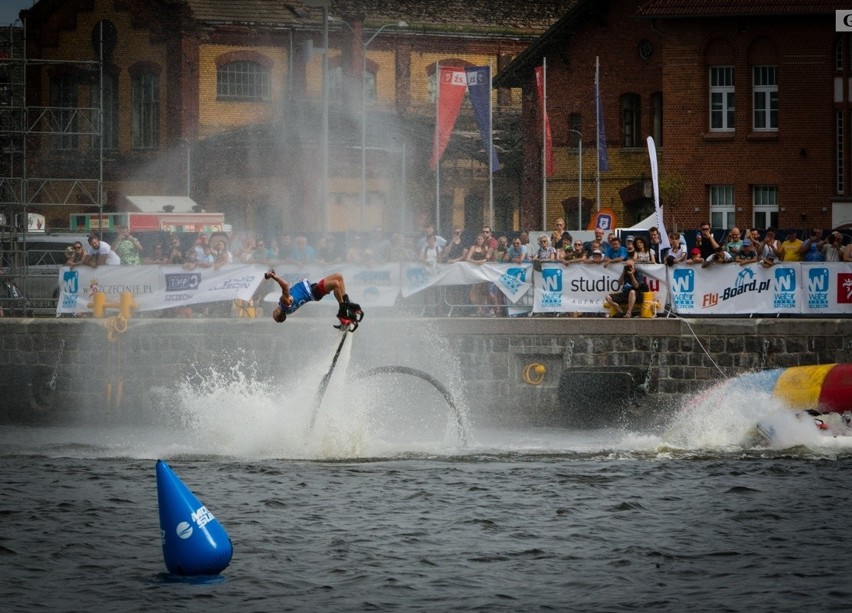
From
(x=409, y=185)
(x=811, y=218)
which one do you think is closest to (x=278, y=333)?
(x=811, y=218)

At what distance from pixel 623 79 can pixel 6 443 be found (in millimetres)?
32163

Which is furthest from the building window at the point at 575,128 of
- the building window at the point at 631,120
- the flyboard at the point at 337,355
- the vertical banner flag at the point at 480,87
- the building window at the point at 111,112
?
the flyboard at the point at 337,355

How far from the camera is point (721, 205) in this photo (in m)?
48.0

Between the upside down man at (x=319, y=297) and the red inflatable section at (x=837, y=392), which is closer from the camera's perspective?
the upside down man at (x=319, y=297)

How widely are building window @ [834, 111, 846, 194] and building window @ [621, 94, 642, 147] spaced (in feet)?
23.4

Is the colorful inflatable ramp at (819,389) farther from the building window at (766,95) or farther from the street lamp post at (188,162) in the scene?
the street lamp post at (188,162)

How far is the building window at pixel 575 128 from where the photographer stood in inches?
2095

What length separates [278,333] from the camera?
27234mm

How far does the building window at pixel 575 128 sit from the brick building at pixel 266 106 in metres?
8.04

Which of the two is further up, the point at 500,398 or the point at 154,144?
the point at 154,144

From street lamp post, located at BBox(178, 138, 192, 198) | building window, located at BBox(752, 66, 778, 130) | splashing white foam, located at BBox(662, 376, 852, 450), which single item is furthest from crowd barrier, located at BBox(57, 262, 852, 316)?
street lamp post, located at BBox(178, 138, 192, 198)

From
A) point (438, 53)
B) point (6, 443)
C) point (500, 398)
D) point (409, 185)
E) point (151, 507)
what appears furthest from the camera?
point (438, 53)

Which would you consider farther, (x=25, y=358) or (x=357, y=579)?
(x=25, y=358)

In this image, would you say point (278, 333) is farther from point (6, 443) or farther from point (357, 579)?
point (357, 579)
